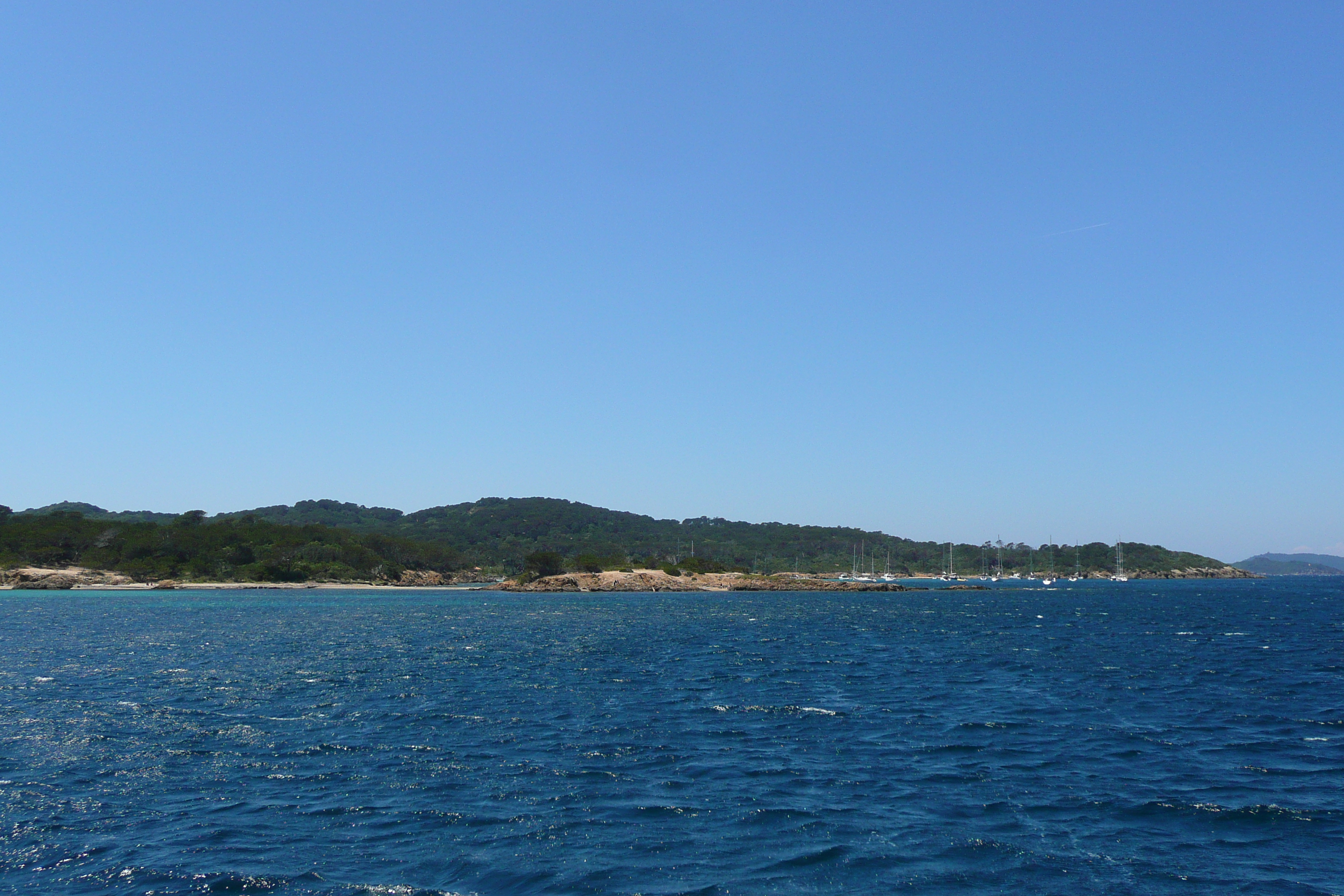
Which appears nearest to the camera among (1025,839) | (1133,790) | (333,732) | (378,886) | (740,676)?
(378,886)

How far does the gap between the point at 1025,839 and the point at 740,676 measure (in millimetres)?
29331

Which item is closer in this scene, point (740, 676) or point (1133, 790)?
point (1133, 790)

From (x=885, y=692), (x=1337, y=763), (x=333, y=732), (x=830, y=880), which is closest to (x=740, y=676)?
(x=885, y=692)

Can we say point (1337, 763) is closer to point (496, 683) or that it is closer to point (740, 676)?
point (740, 676)

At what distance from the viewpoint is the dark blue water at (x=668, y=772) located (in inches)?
720

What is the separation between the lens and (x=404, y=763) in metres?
27.4

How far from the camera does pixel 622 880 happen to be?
17.4 meters

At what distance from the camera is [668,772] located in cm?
2647

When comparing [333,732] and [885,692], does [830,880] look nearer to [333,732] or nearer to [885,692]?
[333,732]

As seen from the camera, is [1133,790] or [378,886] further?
[1133,790]

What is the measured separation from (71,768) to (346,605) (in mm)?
113740

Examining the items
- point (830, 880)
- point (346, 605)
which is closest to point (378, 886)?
point (830, 880)

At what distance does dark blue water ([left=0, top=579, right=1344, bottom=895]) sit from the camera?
60.0 ft

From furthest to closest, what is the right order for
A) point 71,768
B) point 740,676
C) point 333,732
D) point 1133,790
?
point 740,676 < point 333,732 < point 71,768 < point 1133,790
